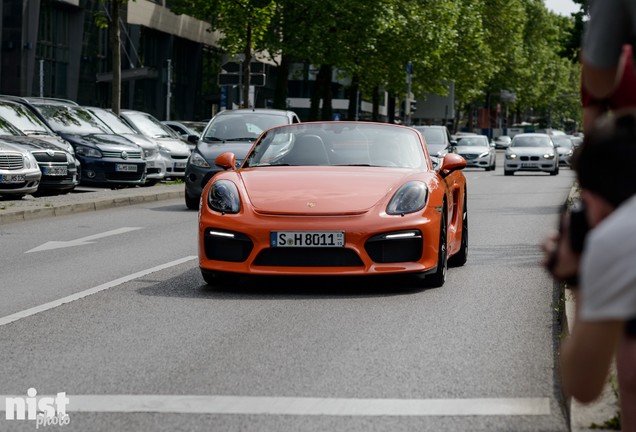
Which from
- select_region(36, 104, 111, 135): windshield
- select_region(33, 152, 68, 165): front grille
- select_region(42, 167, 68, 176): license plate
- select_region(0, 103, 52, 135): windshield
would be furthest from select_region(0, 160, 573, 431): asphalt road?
select_region(36, 104, 111, 135): windshield

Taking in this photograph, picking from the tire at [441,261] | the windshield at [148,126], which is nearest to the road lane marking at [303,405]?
the tire at [441,261]

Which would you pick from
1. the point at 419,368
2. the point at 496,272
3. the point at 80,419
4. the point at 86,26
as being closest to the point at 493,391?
the point at 419,368

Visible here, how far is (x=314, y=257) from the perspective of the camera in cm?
941

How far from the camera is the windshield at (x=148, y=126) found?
30.4 meters

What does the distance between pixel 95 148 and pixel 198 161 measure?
14.3 feet

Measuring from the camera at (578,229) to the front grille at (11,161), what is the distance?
18.5 m

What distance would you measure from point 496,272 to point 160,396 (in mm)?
6150

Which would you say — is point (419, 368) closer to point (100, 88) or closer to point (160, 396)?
point (160, 396)

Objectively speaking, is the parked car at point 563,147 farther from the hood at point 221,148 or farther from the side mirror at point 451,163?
the side mirror at point 451,163

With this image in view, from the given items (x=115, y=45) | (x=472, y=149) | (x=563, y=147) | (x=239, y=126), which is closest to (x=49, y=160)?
(x=239, y=126)

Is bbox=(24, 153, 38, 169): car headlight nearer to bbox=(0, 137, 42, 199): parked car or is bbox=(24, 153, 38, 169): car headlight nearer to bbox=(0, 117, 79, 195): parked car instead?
bbox=(0, 137, 42, 199): parked car

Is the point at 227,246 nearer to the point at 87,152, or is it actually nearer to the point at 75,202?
the point at 75,202

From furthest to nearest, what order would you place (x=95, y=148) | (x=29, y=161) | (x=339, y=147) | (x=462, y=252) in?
(x=95, y=148) < (x=29, y=161) < (x=462, y=252) < (x=339, y=147)

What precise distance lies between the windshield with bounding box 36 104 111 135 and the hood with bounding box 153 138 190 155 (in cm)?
261
